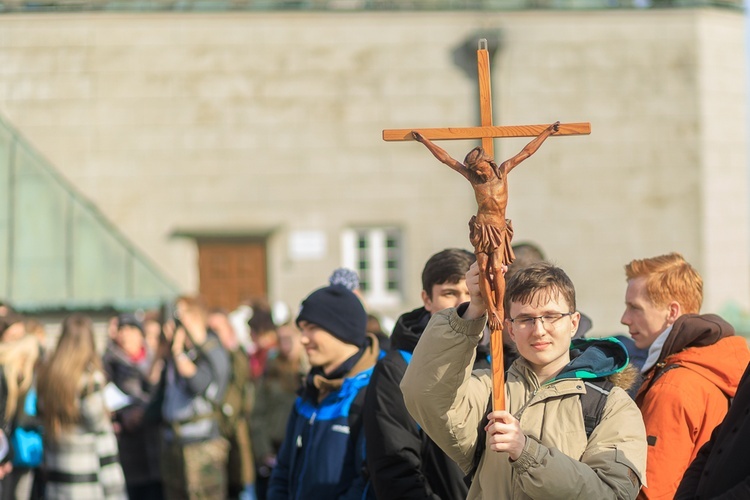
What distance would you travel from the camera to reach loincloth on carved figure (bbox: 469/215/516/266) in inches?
145

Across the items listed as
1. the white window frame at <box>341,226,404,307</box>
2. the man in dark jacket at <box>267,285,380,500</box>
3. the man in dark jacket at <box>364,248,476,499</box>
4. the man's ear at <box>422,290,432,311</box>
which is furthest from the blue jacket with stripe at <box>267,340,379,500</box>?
the white window frame at <box>341,226,404,307</box>

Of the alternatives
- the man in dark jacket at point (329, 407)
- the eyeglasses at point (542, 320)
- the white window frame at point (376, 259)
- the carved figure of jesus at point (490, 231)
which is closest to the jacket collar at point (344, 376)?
the man in dark jacket at point (329, 407)

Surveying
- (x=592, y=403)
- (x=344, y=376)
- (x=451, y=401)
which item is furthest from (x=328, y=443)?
(x=592, y=403)

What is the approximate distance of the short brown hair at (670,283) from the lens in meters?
5.18

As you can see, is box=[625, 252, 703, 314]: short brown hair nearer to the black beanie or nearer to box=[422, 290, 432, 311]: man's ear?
box=[422, 290, 432, 311]: man's ear

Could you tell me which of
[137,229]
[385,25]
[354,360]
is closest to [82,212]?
[137,229]

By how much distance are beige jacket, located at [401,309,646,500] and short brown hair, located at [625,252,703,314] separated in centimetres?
129

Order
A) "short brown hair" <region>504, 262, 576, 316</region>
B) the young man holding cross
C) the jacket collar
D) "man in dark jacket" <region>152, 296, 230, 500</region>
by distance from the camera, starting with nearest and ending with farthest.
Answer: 1. the young man holding cross
2. "short brown hair" <region>504, 262, 576, 316</region>
3. the jacket collar
4. "man in dark jacket" <region>152, 296, 230, 500</region>

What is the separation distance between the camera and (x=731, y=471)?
3918 mm

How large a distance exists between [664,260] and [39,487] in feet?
18.9

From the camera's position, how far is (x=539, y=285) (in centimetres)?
398

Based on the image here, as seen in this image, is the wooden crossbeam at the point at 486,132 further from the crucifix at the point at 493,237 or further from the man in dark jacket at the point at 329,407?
the man in dark jacket at the point at 329,407

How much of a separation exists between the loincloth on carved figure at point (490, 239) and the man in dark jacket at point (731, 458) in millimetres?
927

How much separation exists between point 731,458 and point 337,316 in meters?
2.42
